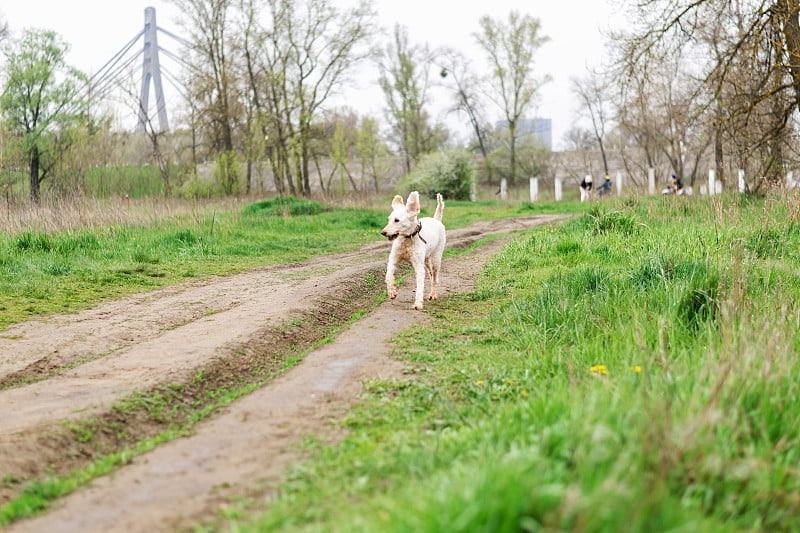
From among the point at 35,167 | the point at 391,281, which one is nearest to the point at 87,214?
the point at 391,281

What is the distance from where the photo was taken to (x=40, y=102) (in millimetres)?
31438

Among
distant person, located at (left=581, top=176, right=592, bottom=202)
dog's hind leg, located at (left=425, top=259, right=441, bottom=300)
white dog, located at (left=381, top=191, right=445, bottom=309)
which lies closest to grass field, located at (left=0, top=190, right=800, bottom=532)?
dog's hind leg, located at (left=425, top=259, right=441, bottom=300)

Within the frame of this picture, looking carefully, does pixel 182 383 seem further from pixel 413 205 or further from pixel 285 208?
pixel 285 208

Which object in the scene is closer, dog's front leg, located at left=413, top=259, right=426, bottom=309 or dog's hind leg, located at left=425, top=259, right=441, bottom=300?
dog's front leg, located at left=413, top=259, right=426, bottom=309

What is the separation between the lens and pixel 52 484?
356 cm

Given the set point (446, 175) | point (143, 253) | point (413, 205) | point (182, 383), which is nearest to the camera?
point (182, 383)

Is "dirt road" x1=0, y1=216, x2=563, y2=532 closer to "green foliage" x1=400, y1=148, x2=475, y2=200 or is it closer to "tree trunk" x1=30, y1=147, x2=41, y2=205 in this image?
"tree trunk" x1=30, y1=147, x2=41, y2=205

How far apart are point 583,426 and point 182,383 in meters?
3.30

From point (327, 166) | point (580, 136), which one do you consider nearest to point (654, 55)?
point (327, 166)

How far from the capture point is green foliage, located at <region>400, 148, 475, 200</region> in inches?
1459

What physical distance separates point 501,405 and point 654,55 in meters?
15.0

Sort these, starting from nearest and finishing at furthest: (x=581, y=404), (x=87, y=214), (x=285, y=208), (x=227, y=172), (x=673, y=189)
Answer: (x=581, y=404) < (x=87, y=214) < (x=285, y=208) < (x=673, y=189) < (x=227, y=172)

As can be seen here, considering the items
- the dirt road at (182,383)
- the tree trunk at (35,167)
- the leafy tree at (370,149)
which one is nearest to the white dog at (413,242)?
the dirt road at (182,383)

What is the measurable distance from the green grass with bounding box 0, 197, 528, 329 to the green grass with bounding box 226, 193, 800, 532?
17.5 ft
